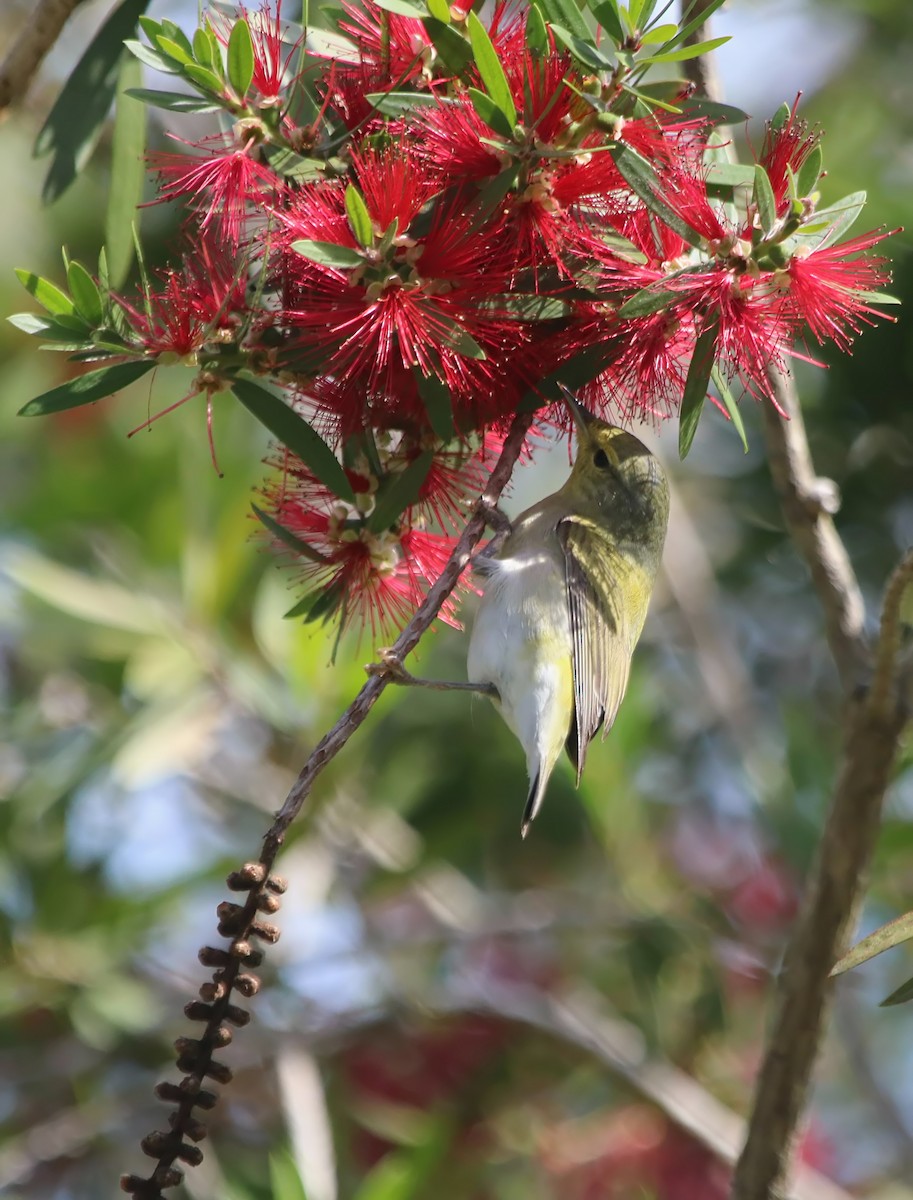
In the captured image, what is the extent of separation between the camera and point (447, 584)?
80.0 inches

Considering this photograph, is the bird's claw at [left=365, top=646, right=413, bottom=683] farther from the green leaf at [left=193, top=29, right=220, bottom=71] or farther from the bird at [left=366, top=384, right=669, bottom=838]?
the green leaf at [left=193, top=29, right=220, bottom=71]

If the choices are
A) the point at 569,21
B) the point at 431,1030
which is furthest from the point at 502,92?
the point at 431,1030

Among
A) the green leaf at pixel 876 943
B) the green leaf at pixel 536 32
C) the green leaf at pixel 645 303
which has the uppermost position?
the green leaf at pixel 536 32

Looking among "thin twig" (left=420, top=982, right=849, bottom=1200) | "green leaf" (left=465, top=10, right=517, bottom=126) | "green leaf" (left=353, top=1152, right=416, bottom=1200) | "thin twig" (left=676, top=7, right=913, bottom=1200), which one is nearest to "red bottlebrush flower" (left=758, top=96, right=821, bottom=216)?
"green leaf" (left=465, top=10, right=517, bottom=126)

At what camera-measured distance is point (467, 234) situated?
78.0 inches

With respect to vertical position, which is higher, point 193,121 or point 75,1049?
point 193,121

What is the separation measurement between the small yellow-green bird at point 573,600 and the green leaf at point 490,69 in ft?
4.12

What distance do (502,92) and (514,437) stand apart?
604mm

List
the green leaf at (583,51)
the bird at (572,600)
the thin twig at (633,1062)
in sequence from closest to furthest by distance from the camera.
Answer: the green leaf at (583,51) < the bird at (572,600) < the thin twig at (633,1062)

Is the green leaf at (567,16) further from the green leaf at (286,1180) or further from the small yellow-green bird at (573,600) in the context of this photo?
the green leaf at (286,1180)

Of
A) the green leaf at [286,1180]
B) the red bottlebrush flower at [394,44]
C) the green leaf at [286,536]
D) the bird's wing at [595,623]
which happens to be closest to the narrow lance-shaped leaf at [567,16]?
the red bottlebrush flower at [394,44]

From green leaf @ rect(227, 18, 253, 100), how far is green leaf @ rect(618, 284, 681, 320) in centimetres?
65

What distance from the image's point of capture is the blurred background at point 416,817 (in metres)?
4.11

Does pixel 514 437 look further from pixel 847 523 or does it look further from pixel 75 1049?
pixel 75 1049
